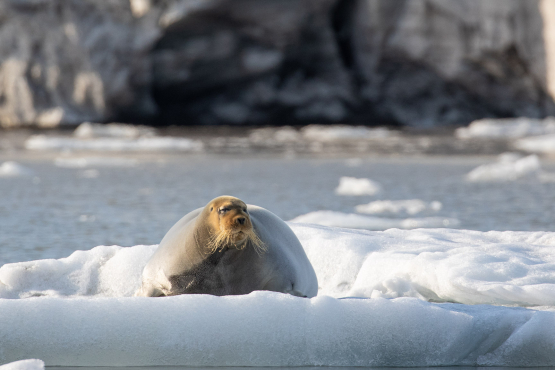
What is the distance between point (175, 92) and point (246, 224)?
23674 mm

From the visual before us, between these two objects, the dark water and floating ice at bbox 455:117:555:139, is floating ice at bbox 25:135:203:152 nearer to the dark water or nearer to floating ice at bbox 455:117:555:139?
the dark water

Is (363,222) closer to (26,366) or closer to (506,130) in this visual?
(26,366)

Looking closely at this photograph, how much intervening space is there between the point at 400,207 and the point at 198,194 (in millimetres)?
2171

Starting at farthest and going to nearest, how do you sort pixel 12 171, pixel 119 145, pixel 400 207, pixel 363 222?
pixel 119 145 < pixel 12 171 < pixel 400 207 < pixel 363 222

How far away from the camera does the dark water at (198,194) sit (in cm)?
574

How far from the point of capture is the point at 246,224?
116 inches

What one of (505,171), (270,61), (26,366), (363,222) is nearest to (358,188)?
(505,171)

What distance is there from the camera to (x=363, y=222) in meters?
6.09

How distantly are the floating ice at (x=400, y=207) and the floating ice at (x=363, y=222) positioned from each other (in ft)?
1.92

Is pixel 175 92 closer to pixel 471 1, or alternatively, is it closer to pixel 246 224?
pixel 471 1

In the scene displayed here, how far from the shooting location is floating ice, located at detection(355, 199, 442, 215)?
6.97 metres

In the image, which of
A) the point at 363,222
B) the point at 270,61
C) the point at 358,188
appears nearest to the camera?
the point at 363,222

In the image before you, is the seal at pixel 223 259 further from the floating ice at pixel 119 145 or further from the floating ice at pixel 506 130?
the floating ice at pixel 506 130

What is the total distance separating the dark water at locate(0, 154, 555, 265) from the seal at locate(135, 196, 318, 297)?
1.67m
